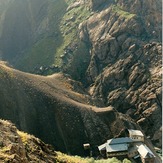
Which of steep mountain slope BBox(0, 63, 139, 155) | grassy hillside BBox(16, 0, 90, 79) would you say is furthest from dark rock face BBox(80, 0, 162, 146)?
steep mountain slope BBox(0, 63, 139, 155)

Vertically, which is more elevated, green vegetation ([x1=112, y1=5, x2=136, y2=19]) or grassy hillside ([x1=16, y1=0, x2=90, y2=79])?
green vegetation ([x1=112, y1=5, x2=136, y2=19])

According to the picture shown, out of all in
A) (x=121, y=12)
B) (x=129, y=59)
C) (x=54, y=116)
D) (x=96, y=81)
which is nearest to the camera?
(x=54, y=116)

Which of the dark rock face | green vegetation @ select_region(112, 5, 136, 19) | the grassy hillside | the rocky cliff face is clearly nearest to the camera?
the rocky cliff face

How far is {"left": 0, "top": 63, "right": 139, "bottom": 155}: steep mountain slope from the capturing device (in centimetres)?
9044

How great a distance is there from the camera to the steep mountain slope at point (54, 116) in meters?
90.4

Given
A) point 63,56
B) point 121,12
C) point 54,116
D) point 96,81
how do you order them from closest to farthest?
point 54,116
point 96,81
point 121,12
point 63,56

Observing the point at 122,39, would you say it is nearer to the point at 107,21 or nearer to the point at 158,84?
the point at 107,21

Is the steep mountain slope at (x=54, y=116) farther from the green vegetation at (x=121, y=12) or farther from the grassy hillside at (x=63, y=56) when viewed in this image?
the green vegetation at (x=121, y=12)

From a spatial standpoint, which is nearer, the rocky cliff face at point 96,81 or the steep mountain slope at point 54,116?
the steep mountain slope at point 54,116

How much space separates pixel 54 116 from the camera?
9575 cm

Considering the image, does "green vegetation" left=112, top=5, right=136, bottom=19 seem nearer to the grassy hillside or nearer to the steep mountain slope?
the grassy hillside

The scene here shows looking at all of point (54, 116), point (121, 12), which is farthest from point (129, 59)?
point (54, 116)

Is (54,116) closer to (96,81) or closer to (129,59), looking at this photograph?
(96,81)

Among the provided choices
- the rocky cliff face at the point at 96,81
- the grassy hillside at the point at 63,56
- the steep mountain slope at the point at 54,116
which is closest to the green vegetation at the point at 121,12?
the rocky cliff face at the point at 96,81
